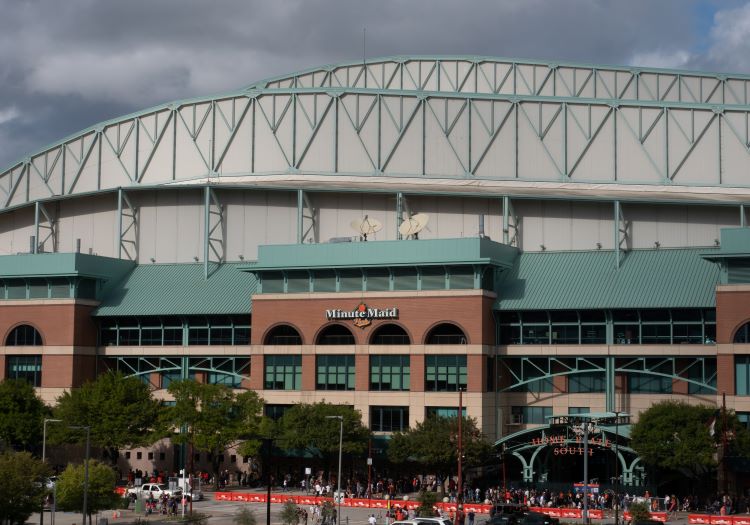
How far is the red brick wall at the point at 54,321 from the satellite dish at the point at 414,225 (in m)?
34.2

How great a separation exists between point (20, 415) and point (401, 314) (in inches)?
1436

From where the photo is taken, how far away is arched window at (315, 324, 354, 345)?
121375 millimetres

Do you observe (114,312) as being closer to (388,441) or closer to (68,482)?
(388,441)

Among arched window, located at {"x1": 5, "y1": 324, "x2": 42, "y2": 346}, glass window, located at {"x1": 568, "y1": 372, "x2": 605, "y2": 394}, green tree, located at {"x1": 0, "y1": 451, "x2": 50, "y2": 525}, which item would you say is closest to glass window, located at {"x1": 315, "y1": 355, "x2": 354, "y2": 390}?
glass window, located at {"x1": 568, "y1": 372, "x2": 605, "y2": 394}

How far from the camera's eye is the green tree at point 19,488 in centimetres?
8200

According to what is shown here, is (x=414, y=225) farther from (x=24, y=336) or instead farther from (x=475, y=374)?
(x=24, y=336)

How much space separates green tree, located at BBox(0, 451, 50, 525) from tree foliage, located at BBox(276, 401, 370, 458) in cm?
3080

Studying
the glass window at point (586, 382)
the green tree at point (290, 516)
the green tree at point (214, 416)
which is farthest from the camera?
the glass window at point (586, 382)

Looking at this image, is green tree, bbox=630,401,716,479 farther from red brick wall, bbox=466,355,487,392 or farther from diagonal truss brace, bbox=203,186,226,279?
diagonal truss brace, bbox=203,186,226,279

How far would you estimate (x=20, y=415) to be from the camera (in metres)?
121

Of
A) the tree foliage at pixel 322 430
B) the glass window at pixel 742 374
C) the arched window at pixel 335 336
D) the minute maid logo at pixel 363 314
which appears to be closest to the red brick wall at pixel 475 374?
the minute maid logo at pixel 363 314

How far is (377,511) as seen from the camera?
4060 inches

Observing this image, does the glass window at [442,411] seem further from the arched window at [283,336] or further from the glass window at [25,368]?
the glass window at [25,368]

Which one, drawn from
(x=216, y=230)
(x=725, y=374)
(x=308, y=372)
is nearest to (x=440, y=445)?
(x=308, y=372)
